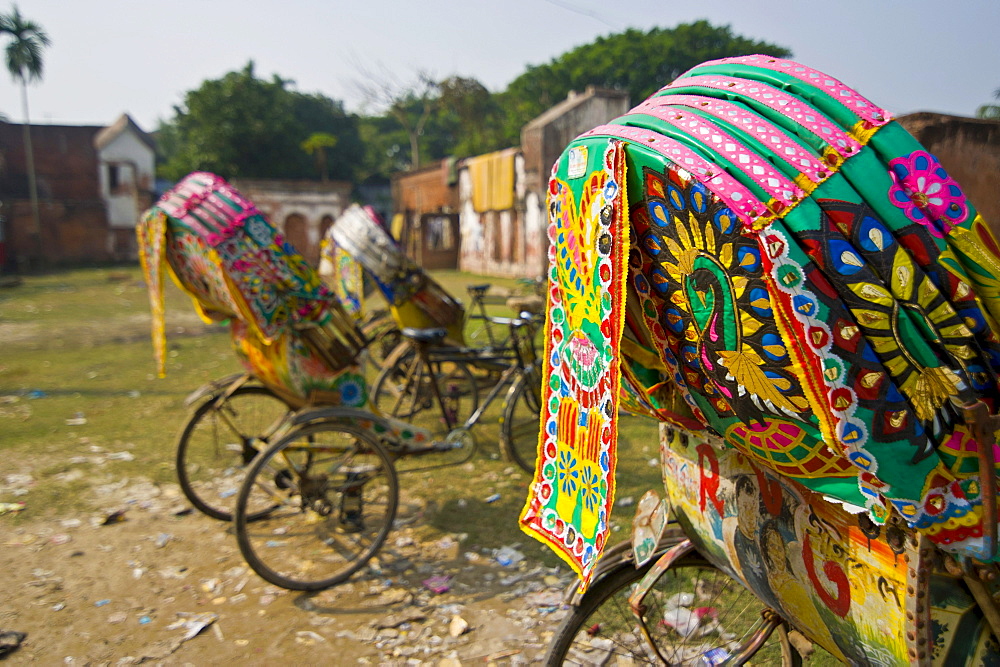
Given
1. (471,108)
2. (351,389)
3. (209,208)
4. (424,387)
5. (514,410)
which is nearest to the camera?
(209,208)

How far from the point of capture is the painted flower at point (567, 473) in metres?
1.50

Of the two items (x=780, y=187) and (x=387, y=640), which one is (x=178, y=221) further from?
(x=780, y=187)

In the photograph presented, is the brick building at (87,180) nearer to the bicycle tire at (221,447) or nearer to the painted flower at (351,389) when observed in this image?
the bicycle tire at (221,447)

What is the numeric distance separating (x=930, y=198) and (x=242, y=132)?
3245 cm

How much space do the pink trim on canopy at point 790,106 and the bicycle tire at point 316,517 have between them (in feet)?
8.84

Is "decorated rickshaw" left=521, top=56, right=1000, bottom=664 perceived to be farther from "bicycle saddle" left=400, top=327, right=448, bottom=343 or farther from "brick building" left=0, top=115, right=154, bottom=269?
"brick building" left=0, top=115, right=154, bottom=269

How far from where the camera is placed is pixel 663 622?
2234mm

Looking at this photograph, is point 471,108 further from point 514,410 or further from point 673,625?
point 673,625

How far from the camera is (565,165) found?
1469mm

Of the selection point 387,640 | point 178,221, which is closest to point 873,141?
point 387,640

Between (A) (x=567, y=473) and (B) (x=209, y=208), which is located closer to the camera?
(A) (x=567, y=473)

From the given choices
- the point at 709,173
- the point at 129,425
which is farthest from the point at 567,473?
the point at 129,425

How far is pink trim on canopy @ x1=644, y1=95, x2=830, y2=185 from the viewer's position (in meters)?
1.06

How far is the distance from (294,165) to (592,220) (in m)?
32.2
